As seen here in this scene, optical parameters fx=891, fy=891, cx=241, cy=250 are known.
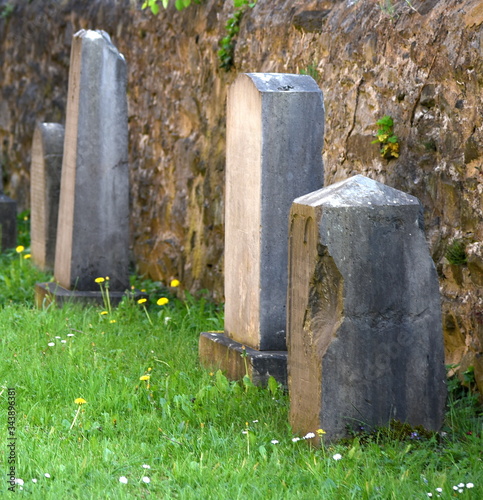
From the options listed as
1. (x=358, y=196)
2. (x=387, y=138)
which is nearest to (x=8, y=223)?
(x=387, y=138)

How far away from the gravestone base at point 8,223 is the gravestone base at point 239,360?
187 inches

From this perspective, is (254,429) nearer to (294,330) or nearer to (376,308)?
(294,330)

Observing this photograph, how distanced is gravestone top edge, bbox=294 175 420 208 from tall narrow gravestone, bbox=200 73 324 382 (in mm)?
799

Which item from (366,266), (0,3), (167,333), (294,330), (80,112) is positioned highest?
(0,3)

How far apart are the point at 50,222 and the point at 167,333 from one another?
2495 millimetres

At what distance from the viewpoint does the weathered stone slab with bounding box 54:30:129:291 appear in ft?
20.0

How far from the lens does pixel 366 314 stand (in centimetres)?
328

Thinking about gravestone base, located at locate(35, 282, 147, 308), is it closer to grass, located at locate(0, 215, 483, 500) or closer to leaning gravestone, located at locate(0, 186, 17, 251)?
grass, located at locate(0, 215, 483, 500)

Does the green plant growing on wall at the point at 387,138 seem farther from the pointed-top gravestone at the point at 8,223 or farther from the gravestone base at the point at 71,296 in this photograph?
the pointed-top gravestone at the point at 8,223

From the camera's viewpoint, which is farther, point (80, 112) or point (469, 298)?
point (80, 112)

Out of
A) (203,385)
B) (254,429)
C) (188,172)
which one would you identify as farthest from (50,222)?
(254,429)

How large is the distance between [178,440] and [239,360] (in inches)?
37.3

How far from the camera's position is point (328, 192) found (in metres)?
3.40

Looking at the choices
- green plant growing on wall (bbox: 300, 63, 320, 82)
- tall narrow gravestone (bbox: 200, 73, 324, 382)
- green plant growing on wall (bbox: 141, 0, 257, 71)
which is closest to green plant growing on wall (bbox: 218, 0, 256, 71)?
green plant growing on wall (bbox: 141, 0, 257, 71)
